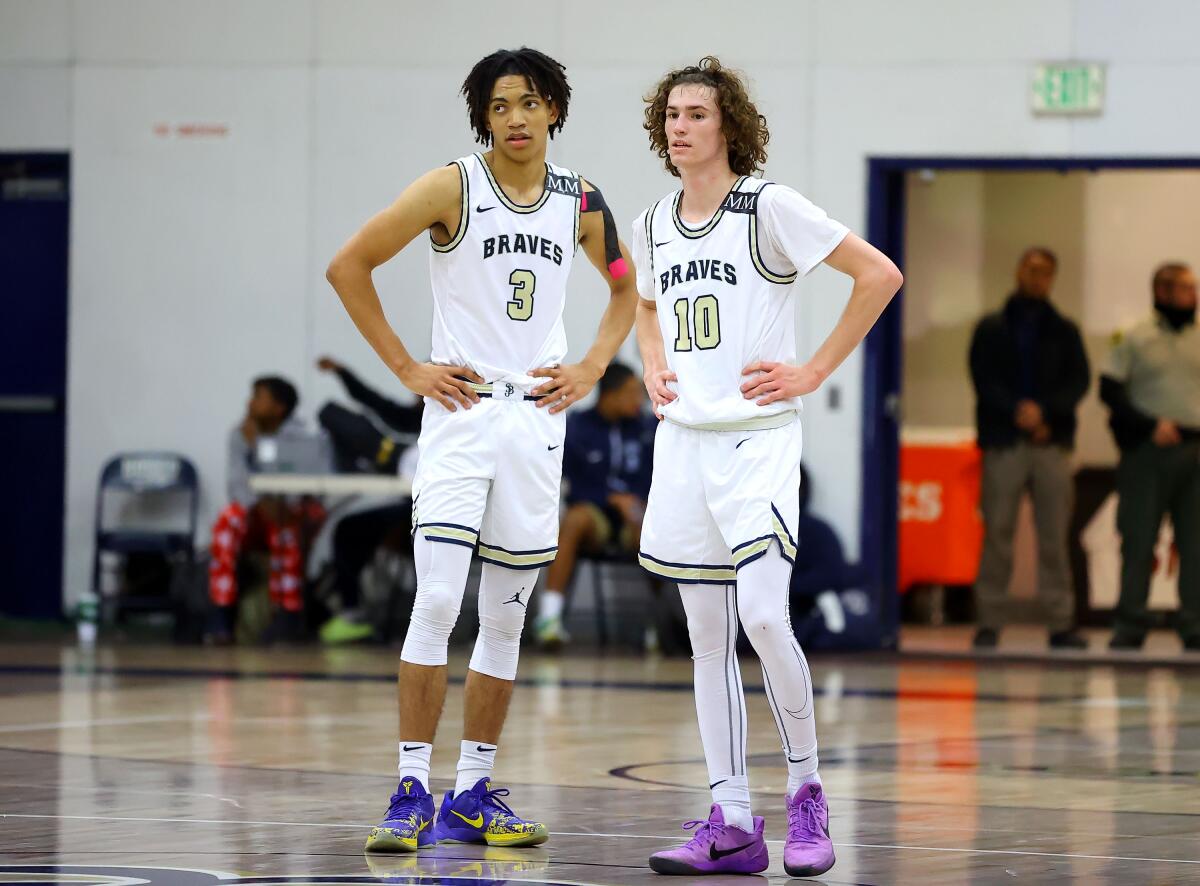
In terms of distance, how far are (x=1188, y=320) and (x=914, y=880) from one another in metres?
8.79

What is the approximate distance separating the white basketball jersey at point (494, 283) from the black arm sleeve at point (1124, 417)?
26.4 ft

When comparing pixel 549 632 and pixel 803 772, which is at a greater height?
pixel 803 772

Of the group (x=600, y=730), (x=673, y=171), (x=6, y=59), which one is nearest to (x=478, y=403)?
(x=673, y=171)

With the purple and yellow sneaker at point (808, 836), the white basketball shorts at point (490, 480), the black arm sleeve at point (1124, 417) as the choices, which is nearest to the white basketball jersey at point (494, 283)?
the white basketball shorts at point (490, 480)

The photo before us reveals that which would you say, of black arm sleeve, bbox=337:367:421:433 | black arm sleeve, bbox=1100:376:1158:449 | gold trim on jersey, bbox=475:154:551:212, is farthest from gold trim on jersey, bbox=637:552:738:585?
black arm sleeve, bbox=1100:376:1158:449

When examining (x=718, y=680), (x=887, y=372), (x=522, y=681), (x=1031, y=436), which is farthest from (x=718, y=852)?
(x=887, y=372)

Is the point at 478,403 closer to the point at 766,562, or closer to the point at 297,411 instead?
the point at 766,562

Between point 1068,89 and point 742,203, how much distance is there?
8.25 metres

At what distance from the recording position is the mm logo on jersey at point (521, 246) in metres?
5.32

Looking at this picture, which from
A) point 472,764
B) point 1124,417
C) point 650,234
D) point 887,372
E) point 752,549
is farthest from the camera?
point 887,372

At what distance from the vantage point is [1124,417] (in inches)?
502

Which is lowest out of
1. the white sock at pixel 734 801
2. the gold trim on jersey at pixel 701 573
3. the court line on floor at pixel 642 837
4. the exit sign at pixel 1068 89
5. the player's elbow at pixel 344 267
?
the court line on floor at pixel 642 837

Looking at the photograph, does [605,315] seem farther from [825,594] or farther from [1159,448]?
[1159,448]

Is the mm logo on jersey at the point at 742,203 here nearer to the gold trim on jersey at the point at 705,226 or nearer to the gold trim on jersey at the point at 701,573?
the gold trim on jersey at the point at 705,226
